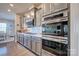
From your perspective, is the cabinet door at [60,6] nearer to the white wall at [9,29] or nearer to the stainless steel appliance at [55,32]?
the stainless steel appliance at [55,32]

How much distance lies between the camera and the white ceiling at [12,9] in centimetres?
111

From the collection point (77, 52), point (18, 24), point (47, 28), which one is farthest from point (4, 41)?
point (77, 52)

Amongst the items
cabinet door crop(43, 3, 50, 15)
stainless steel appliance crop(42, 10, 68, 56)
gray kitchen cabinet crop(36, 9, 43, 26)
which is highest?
cabinet door crop(43, 3, 50, 15)

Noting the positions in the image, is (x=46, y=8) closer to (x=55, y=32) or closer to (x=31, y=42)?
(x=55, y=32)

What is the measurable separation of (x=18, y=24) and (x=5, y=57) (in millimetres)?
399

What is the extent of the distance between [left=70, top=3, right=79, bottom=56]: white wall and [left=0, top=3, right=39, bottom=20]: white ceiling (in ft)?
1.53

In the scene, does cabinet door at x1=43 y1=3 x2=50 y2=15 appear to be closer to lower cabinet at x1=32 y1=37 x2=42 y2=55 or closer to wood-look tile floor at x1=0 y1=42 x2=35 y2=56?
lower cabinet at x1=32 y1=37 x2=42 y2=55

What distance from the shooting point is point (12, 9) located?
1.19m

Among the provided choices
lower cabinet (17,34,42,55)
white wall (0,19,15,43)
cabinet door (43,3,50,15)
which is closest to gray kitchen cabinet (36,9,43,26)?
cabinet door (43,3,50,15)

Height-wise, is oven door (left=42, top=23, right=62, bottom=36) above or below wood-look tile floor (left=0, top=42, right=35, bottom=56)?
above

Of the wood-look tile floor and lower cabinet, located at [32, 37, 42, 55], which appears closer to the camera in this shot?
the wood-look tile floor

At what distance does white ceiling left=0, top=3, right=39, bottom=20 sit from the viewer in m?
1.11

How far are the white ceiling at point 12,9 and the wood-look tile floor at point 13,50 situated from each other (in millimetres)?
320

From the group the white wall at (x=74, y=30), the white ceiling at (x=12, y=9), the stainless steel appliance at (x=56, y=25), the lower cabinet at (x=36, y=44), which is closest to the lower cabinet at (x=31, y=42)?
the lower cabinet at (x=36, y=44)
